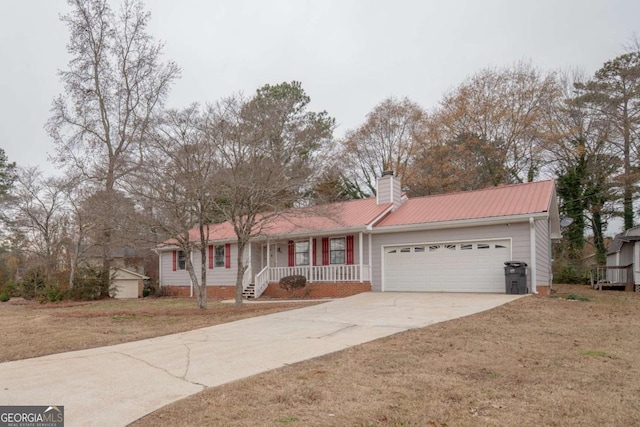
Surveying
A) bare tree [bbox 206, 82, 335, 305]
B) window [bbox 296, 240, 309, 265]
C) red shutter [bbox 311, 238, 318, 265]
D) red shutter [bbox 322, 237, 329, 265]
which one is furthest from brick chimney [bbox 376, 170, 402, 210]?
bare tree [bbox 206, 82, 335, 305]

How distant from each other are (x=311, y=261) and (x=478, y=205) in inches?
273

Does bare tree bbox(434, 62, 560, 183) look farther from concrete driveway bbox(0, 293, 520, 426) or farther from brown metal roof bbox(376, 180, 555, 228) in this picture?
concrete driveway bbox(0, 293, 520, 426)

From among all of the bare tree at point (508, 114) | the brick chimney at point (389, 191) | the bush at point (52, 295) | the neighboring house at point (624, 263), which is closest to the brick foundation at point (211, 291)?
the bush at point (52, 295)

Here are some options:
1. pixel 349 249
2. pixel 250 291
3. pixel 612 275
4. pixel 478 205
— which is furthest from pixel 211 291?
pixel 612 275

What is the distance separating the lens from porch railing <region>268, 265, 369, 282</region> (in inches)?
710

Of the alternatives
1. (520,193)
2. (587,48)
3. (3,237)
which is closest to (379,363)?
(520,193)

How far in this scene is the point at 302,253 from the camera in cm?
2012

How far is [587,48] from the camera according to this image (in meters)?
27.0

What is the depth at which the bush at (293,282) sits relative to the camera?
18.7m

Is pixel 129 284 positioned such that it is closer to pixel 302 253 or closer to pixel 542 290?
pixel 302 253

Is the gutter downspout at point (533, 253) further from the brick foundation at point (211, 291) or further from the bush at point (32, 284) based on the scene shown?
the bush at point (32, 284)

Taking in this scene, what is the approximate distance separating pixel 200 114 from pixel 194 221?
3.28 m

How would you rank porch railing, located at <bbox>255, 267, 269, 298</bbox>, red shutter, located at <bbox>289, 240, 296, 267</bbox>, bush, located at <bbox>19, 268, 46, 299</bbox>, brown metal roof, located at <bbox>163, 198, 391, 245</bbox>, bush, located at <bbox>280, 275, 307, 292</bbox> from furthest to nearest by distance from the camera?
bush, located at <bbox>19, 268, 46, 299</bbox> → red shutter, located at <bbox>289, 240, 296, 267</bbox> → porch railing, located at <bbox>255, 267, 269, 298</bbox> → bush, located at <bbox>280, 275, 307, 292</bbox> → brown metal roof, located at <bbox>163, 198, 391, 245</bbox>

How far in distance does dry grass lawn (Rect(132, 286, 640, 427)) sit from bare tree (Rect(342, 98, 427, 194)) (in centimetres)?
2405
